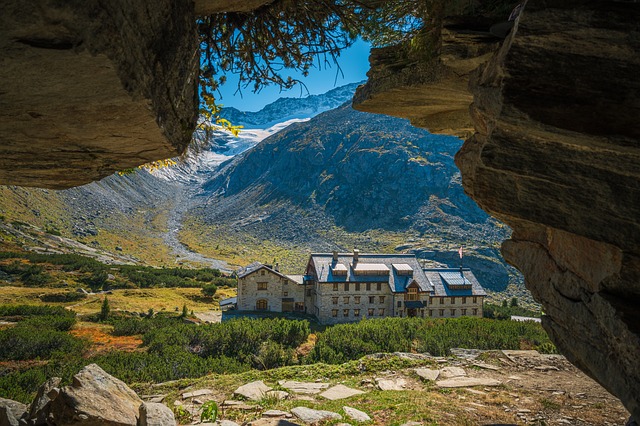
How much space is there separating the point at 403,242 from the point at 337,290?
6886 cm

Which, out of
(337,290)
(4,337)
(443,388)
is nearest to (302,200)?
(337,290)

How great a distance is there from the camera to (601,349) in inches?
192

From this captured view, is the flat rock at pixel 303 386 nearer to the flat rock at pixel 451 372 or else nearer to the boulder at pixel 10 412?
the flat rock at pixel 451 372

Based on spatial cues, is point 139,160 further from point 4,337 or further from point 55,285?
point 55,285

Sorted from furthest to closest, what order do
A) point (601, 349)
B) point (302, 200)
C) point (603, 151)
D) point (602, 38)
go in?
point (302, 200) < point (601, 349) < point (603, 151) < point (602, 38)

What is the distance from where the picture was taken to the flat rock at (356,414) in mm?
8870

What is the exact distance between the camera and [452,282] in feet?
153

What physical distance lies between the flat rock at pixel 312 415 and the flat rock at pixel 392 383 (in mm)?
3199

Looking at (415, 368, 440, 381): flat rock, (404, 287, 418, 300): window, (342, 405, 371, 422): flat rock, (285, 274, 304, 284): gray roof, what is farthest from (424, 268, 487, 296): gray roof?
(342, 405, 371, 422): flat rock

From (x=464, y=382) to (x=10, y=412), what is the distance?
1108 centimetres

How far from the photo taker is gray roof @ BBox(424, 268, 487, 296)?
150ft

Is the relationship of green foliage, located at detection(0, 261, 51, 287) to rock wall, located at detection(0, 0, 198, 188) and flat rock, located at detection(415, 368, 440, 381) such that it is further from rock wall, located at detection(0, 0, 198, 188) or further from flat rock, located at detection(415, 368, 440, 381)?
rock wall, located at detection(0, 0, 198, 188)

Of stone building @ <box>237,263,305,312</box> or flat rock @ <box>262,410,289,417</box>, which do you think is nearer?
flat rock @ <box>262,410,289,417</box>

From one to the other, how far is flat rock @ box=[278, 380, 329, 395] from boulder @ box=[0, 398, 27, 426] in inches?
247
